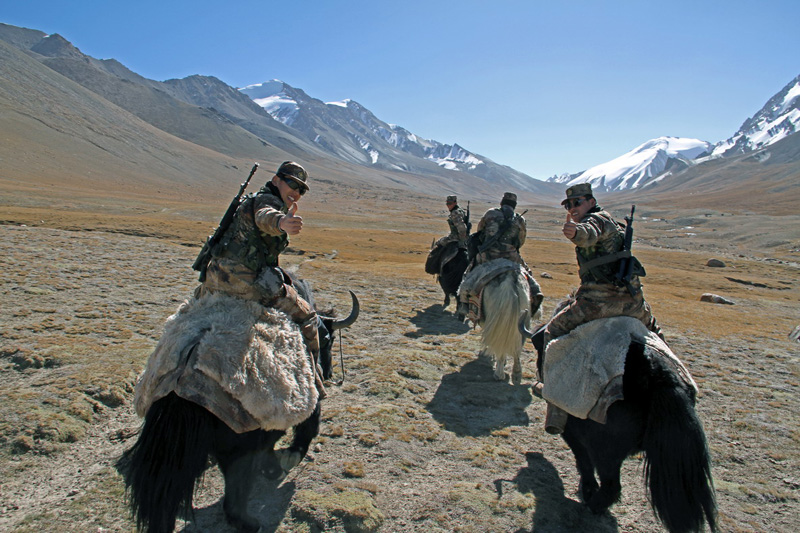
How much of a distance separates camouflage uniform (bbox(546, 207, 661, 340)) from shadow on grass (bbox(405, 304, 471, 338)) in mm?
4231

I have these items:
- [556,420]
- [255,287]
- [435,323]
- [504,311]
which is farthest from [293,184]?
[435,323]

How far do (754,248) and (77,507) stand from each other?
43.7 m

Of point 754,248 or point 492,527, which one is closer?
point 492,527

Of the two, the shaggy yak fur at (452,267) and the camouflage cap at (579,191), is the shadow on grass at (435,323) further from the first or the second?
the camouflage cap at (579,191)

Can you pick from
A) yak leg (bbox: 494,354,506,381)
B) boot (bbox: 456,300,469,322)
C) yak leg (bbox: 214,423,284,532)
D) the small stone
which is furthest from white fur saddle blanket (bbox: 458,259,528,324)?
the small stone

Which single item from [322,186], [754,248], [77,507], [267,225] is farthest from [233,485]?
[322,186]

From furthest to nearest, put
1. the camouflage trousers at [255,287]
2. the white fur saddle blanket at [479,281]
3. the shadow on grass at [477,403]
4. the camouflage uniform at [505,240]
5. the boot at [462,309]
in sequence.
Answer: the boot at [462,309] → the camouflage uniform at [505,240] → the white fur saddle blanket at [479,281] → the shadow on grass at [477,403] → the camouflage trousers at [255,287]

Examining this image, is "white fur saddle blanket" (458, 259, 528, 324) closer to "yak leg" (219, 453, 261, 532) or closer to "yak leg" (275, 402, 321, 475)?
"yak leg" (275, 402, 321, 475)

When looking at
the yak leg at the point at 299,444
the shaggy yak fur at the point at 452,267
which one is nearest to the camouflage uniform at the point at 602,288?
the yak leg at the point at 299,444

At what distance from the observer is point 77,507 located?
3041mm

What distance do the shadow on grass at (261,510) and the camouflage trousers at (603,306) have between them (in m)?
2.55

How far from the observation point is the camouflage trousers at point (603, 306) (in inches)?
138

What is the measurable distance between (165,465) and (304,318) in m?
1.39

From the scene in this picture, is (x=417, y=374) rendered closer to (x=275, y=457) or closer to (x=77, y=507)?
(x=275, y=457)
